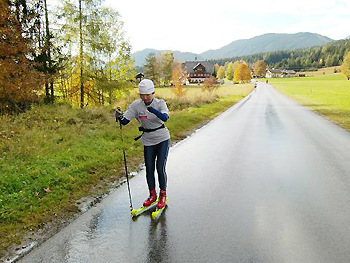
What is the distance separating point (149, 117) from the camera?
4598mm

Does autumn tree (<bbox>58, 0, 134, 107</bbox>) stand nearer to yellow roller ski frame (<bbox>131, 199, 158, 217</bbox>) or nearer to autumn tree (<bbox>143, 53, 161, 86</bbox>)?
yellow roller ski frame (<bbox>131, 199, 158, 217</bbox>)

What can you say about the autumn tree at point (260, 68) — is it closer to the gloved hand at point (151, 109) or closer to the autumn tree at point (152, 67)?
the autumn tree at point (152, 67)

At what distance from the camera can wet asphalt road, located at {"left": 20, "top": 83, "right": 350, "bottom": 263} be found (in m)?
3.51

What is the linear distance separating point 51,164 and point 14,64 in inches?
283

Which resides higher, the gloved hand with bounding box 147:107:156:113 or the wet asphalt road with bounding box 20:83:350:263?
the gloved hand with bounding box 147:107:156:113

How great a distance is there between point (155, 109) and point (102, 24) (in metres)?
17.7

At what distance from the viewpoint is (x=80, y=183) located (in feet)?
19.5

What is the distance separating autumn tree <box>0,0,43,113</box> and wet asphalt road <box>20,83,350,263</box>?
7.84 m

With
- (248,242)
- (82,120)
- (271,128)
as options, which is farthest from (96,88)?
(248,242)

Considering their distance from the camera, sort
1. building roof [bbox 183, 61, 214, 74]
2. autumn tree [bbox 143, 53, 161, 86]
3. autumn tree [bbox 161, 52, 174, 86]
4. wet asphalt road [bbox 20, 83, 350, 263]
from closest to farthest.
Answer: wet asphalt road [bbox 20, 83, 350, 263]
autumn tree [bbox 143, 53, 161, 86]
autumn tree [bbox 161, 52, 174, 86]
building roof [bbox 183, 61, 214, 74]

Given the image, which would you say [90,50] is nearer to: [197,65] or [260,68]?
[197,65]

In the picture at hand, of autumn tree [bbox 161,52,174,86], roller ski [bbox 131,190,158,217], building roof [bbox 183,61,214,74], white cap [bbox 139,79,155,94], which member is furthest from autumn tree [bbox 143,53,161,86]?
white cap [bbox 139,79,155,94]

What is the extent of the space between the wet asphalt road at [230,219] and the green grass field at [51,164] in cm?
60

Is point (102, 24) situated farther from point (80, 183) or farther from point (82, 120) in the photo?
point (80, 183)
